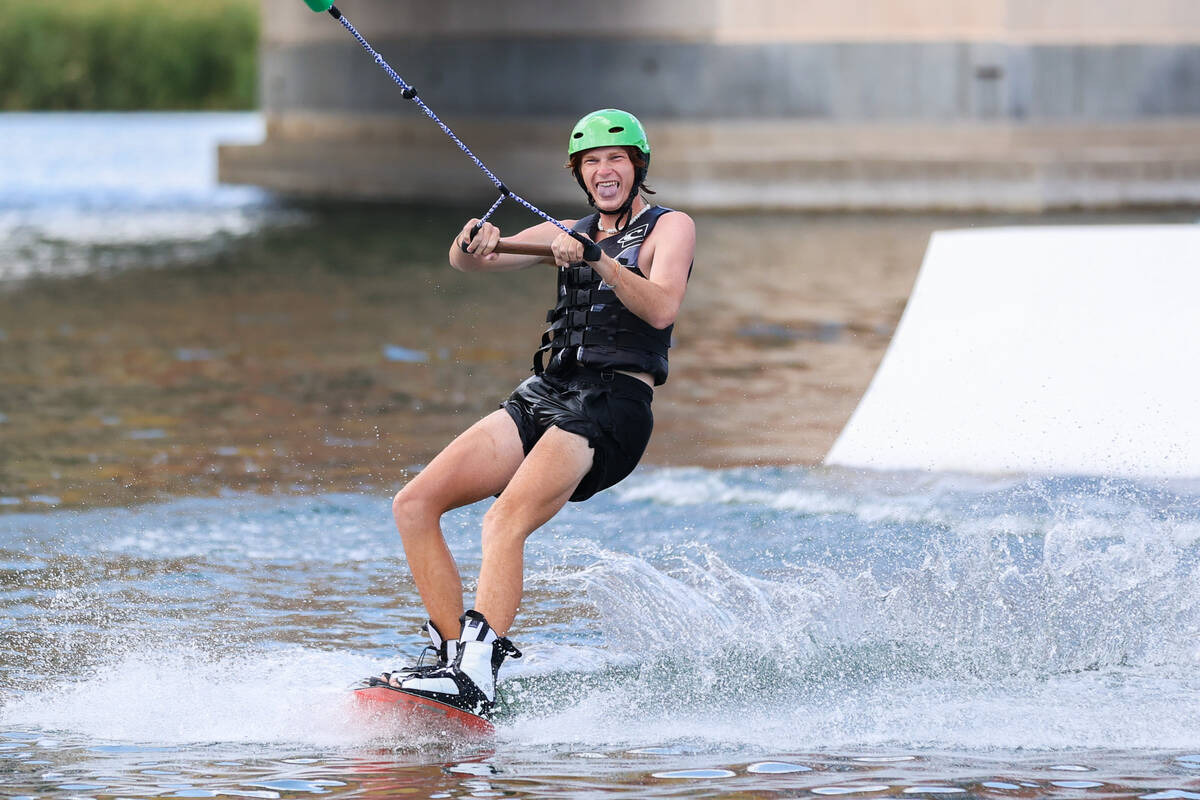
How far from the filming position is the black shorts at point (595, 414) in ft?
23.4

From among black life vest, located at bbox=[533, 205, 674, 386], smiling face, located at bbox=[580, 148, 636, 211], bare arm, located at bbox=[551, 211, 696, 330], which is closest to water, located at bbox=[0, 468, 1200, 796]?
black life vest, located at bbox=[533, 205, 674, 386]

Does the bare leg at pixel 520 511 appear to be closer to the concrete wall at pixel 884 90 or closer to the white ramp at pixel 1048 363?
the white ramp at pixel 1048 363

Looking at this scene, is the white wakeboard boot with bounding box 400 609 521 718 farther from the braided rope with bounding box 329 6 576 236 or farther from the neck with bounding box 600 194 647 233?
the neck with bounding box 600 194 647 233

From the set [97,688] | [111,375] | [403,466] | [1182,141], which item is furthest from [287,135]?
[97,688]

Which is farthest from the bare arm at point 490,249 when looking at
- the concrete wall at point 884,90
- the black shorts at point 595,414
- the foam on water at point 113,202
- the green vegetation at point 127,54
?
the green vegetation at point 127,54

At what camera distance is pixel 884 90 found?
3406 centimetres

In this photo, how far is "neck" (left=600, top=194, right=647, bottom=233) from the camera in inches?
289

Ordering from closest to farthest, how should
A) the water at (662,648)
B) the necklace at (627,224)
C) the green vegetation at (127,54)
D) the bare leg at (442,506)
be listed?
1. the water at (662,648)
2. the bare leg at (442,506)
3. the necklace at (627,224)
4. the green vegetation at (127,54)

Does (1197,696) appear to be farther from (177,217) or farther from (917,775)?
(177,217)

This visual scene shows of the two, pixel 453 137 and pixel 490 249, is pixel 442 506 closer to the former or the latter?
pixel 490 249

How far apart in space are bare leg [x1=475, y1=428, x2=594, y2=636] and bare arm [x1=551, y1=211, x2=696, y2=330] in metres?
0.50

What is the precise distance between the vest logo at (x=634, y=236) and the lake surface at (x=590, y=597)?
1438 mm

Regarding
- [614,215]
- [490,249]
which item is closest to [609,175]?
[614,215]

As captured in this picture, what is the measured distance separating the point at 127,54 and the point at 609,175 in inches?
2643
